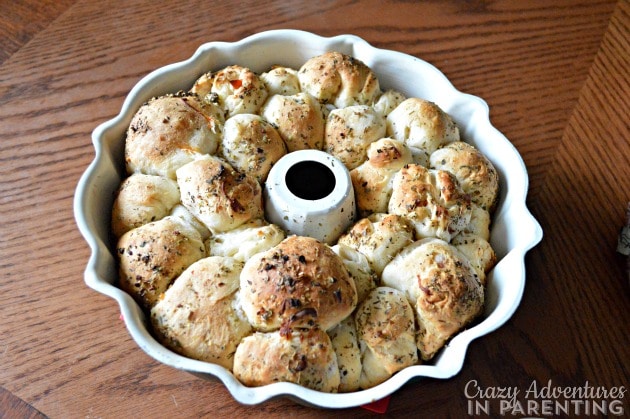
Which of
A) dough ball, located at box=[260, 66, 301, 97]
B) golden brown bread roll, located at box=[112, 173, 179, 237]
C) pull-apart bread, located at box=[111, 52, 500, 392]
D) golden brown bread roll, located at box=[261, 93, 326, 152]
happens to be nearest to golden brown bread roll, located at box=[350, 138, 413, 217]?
pull-apart bread, located at box=[111, 52, 500, 392]

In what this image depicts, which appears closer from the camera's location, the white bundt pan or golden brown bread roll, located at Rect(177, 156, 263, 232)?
the white bundt pan

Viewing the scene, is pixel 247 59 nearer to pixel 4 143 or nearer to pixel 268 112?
pixel 268 112

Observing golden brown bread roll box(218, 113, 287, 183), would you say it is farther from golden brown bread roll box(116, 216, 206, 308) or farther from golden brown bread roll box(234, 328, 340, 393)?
golden brown bread roll box(234, 328, 340, 393)

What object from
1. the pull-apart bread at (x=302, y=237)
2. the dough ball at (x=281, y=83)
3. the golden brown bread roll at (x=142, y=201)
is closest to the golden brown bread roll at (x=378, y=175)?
the pull-apart bread at (x=302, y=237)

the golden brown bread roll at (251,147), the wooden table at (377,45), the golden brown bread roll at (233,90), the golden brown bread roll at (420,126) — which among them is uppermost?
the golden brown bread roll at (233,90)

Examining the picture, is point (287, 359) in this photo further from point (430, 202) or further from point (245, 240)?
point (430, 202)

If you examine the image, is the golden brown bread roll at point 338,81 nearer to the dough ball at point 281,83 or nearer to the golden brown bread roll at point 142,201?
the dough ball at point 281,83

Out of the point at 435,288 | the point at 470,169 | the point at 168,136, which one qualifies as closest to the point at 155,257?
the point at 168,136

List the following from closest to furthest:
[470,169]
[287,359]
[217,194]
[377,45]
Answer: [287,359]
[217,194]
[470,169]
[377,45]
